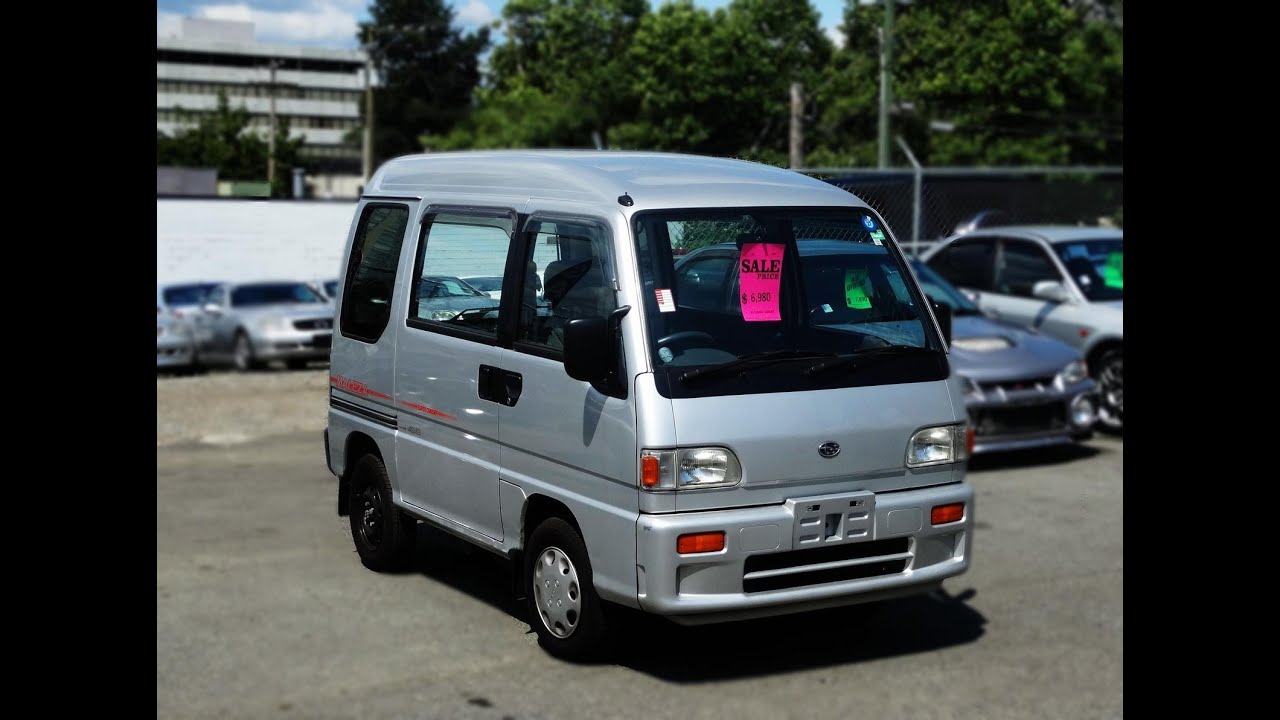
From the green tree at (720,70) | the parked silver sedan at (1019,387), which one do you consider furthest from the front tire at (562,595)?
the green tree at (720,70)

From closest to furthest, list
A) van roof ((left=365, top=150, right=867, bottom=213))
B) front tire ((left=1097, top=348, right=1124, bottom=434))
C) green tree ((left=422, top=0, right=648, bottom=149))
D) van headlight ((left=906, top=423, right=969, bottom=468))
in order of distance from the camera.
Answer: 1. van roof ((left=365, top=150, right=867, bottom=213))
2. van headlight ((left=906, top=423, right=969, bottom=468))
3. front tire ((left=1097, top=348, right=1124, bottom=434))
4. green tree ((left=422, top=0, right=648, bottom=149))

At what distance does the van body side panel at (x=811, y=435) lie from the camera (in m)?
2.16

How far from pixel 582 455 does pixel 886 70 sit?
12245 mm

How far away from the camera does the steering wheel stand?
227 cm

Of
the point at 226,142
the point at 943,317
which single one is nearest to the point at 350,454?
the point at 943,317

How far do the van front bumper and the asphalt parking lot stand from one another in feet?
0.57

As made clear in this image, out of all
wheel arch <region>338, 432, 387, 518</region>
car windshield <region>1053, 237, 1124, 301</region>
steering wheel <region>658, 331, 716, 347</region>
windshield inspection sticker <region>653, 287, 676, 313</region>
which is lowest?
wheel arch <region>338, 432, 387, 518</region>

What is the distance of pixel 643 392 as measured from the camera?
8.68 ft

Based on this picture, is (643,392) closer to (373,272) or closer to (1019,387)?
(373,272)

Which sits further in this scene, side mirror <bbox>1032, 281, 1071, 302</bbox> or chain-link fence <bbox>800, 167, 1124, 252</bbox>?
chain-link fence <bbox>800, 167, 1124, 252</bbox>

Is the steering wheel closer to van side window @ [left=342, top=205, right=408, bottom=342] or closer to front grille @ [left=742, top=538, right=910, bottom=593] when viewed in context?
front grille @ [left=742, top=538, right=910, bottom=593]

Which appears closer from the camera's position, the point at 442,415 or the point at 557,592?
the point at 442,415

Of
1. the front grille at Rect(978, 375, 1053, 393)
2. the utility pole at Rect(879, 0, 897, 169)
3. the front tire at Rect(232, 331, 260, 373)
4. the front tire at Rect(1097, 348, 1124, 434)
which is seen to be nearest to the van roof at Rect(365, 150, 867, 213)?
the front tire at Rect(232, 331, 260, 373)
